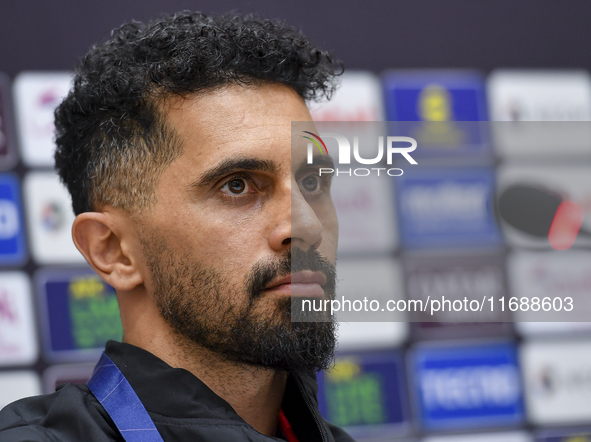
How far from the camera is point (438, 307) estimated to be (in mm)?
2201

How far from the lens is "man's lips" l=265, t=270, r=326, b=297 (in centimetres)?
96

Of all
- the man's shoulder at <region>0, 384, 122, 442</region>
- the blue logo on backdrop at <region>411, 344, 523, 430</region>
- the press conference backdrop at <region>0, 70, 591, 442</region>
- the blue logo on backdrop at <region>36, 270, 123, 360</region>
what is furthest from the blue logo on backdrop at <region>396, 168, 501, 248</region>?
the man's shoulder at <region>0, 384, 122, 442</region>

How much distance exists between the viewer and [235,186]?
1.01 metres

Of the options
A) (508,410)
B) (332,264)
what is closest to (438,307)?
(508,410)

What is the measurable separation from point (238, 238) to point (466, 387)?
4.33ft

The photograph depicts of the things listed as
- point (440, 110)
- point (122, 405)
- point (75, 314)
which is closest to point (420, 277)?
point (440, 110)

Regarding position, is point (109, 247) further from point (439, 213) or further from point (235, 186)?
point (439, 213)

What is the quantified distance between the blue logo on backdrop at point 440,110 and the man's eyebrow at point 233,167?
1178mm

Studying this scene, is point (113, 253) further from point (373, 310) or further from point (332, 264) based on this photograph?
point (373, 310)

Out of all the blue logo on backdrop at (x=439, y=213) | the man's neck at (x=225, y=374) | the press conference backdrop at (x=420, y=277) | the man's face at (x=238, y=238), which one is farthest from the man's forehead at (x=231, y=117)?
the blue logo on backdrop at (x=439, y=213)

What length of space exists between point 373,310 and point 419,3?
1.03 m

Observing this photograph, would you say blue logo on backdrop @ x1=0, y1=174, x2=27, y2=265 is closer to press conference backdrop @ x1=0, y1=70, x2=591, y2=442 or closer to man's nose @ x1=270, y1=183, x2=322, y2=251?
press conference backdrop @ x1=0, y1=70, x2=591, y2=442

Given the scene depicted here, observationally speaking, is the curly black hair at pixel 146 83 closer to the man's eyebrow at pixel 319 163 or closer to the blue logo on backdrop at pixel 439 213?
the man's eyebrow at pixel 319 163

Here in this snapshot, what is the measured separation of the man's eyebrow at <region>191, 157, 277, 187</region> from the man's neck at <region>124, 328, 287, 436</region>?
A: 0.26 m
